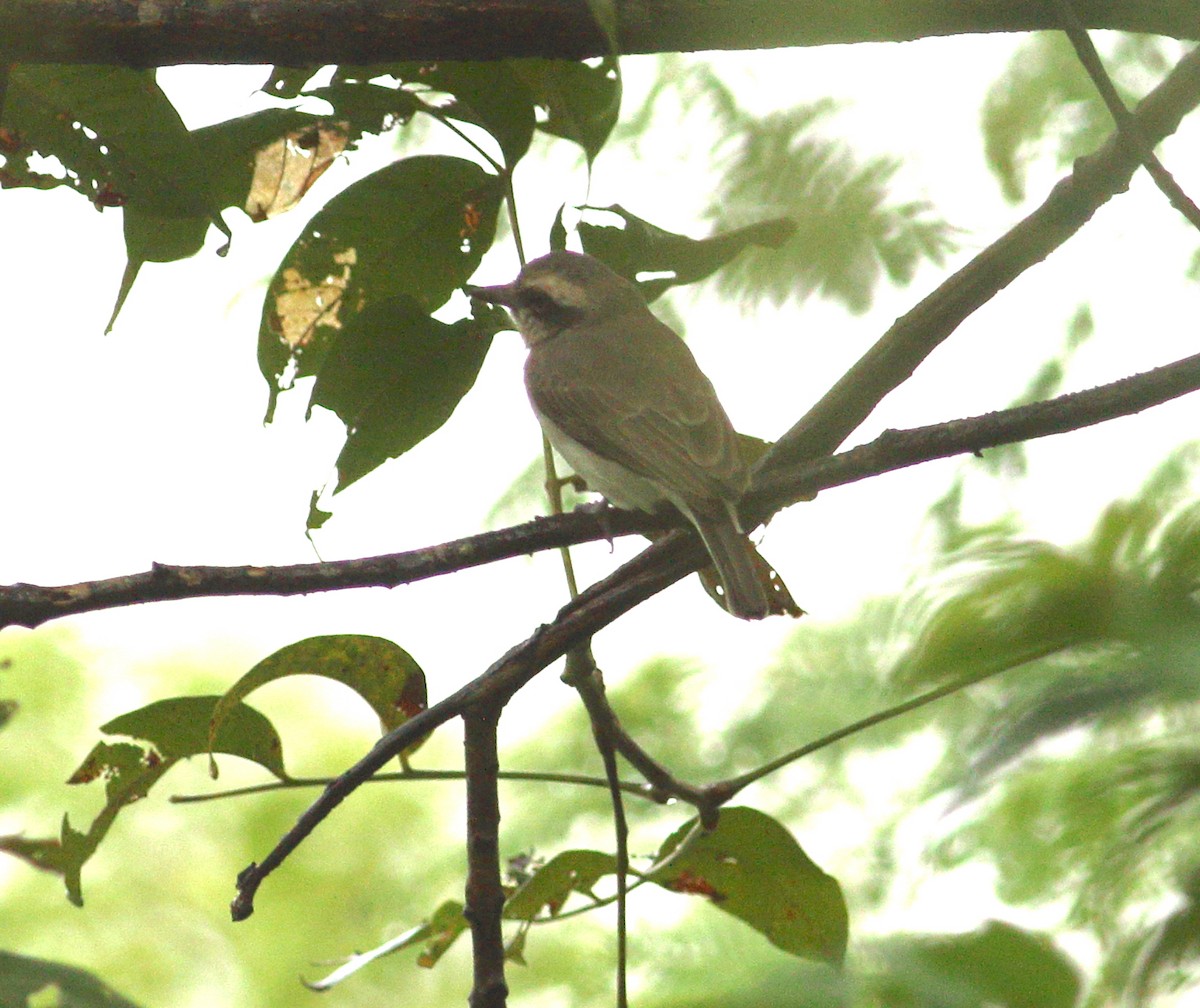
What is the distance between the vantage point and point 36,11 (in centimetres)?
250

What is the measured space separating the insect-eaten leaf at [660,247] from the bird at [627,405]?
0.09 metres

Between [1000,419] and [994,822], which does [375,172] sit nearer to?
[1000,419]

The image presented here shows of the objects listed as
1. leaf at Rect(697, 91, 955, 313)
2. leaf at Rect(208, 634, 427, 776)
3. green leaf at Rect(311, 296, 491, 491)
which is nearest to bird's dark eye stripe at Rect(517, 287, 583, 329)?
leaf at Rect(697, 91, 955, 313)

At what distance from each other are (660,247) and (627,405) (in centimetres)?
142

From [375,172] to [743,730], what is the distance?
3.30m

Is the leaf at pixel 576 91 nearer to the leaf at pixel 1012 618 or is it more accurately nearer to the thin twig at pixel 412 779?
the thin twig at pixel 412 779

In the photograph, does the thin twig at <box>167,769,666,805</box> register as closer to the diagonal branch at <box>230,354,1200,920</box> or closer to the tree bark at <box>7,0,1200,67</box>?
the diagonal branch at <box>230,354,1200,920</box>

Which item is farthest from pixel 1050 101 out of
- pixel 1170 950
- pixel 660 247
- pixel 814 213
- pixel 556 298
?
pixel 1170 950

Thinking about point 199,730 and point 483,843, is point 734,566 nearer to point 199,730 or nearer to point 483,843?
point 483,843

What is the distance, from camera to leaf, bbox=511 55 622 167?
316 centimetres

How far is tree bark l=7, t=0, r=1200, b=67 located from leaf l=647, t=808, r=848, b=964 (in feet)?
5.12

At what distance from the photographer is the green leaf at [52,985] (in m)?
2.14

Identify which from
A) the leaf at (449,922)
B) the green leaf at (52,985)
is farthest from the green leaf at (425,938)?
the green leaf at (52,985)

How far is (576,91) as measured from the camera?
3201 millimetres
